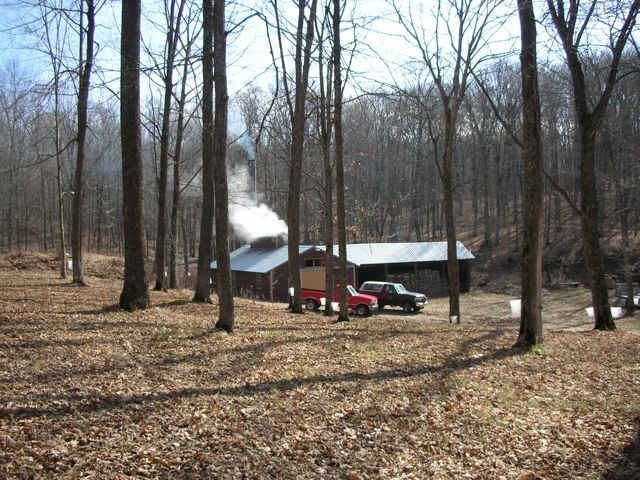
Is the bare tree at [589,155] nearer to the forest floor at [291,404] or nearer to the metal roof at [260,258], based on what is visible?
the forest floor at [291,404]

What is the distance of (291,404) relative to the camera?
6051 mm

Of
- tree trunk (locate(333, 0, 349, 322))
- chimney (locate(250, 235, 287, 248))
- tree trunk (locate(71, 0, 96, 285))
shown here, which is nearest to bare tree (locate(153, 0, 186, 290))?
tree trunk (locate(71, 0, 96, 285))

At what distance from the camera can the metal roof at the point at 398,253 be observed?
3509cm

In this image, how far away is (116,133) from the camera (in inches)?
1532

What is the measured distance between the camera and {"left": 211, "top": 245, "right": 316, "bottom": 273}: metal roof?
103ft

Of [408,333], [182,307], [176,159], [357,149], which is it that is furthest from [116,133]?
[408,333]

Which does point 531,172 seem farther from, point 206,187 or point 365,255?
point 365,255

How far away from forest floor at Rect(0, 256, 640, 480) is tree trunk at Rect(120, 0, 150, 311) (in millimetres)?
770

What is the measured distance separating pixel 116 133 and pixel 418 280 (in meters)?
23.6

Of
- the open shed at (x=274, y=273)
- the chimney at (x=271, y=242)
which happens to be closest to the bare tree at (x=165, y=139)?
the open shed at (x=274, y=273)

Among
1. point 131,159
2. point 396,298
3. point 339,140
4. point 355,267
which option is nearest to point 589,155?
point 339,140

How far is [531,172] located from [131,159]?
293 inches

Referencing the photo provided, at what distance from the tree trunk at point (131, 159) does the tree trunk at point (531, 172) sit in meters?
7.09

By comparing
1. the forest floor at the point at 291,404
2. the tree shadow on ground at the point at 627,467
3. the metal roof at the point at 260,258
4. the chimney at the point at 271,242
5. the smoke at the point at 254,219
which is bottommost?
the tree shadow on ground at the point at 627,467
